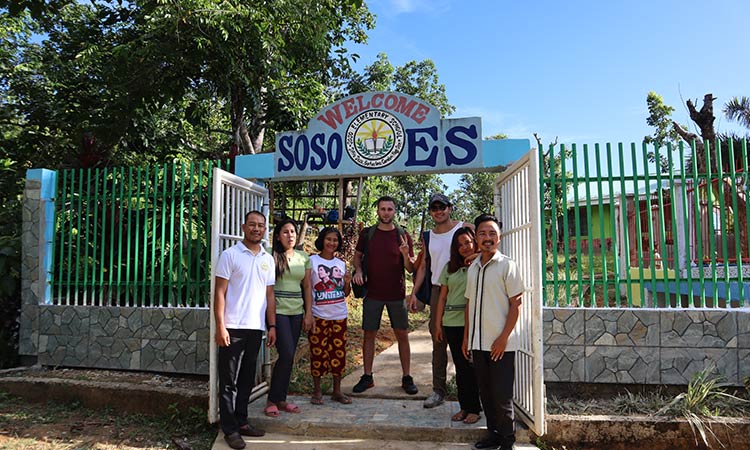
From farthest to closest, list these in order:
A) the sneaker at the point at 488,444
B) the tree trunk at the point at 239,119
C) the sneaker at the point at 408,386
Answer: the tree trunk at the point at 239,119 < the sneaker at the point at 408,386 < the sneaker at the point at 488,444

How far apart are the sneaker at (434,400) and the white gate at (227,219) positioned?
163cm

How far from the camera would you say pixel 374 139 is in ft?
16.3

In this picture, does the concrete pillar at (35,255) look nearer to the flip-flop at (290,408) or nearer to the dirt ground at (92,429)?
the dirt ground at (92,429)

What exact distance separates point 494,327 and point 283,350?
1.74 m

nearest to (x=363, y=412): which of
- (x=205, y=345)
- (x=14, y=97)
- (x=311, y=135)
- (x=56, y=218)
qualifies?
(x=205, y=345)

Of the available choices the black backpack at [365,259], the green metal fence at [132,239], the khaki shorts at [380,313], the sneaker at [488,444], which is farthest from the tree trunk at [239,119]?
the sneaker at [488,444]

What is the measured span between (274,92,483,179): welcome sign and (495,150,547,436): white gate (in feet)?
1.85

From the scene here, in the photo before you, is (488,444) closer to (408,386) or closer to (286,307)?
(408,386)

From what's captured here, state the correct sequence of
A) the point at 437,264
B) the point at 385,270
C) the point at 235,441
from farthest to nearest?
the point at 385,270
the point at 437,264
the point at 235,441

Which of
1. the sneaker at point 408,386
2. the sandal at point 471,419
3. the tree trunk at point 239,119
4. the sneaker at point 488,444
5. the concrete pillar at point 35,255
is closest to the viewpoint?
the sneaker at point 488,444

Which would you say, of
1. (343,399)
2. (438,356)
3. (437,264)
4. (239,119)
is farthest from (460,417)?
(239,119)

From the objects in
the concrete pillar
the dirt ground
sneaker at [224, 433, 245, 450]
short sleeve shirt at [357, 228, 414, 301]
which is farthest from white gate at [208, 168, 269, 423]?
the concrete pillar

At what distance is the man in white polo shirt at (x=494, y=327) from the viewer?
3434 mm

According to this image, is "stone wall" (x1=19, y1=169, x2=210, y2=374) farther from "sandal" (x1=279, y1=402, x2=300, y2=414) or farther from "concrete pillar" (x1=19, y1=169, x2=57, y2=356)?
"sandal" (x1=279, y1=402, x2=300, y2=414)
